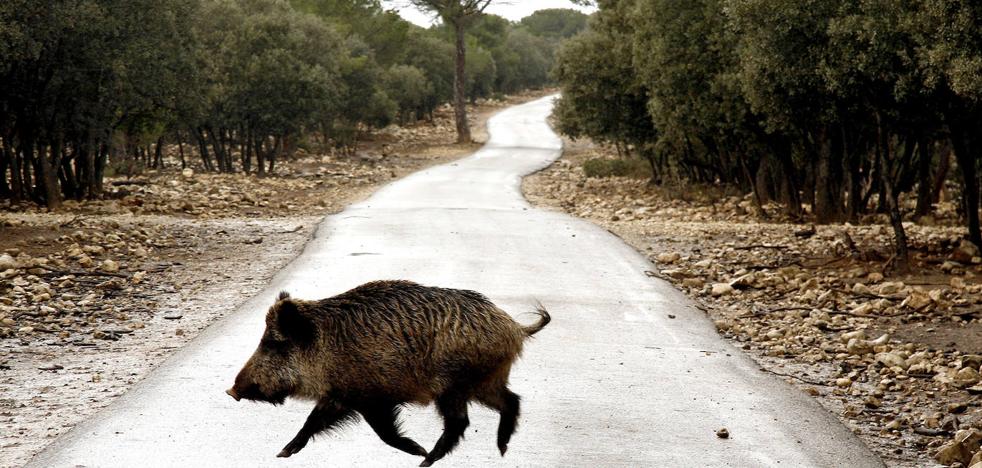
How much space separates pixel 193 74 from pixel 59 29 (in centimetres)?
796

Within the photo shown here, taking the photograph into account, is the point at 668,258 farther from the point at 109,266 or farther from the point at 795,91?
the point at 109,266

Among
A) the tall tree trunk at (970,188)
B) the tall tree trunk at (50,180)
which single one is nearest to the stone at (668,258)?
the tall tree trunk at (970,188)

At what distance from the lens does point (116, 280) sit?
1520cm

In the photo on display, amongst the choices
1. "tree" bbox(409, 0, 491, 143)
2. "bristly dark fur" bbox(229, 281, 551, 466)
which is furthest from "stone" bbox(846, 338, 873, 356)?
"tree" bbox(409, 0, 491, 143)

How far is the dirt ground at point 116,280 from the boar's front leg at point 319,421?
2.42m

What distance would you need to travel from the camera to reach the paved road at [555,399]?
7.44 m

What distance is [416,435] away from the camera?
26.0ft

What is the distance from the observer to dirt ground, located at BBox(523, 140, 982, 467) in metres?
8.98

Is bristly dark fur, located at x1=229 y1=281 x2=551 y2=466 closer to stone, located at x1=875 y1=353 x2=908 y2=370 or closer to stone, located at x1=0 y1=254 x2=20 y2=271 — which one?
stone, located at x1=875 y1=353 x2=908 y2=370

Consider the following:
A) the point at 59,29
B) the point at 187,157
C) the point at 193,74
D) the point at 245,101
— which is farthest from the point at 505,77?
the point at 59,29

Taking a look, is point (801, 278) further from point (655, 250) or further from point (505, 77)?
point (505, 77)

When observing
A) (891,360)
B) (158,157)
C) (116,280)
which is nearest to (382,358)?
(891,360)

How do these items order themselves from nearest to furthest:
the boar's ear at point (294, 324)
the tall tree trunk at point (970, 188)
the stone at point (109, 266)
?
the boar's ear at point (294, 324)
the stone at point (109, 266)
the tall tree trunk at point (970, 188)

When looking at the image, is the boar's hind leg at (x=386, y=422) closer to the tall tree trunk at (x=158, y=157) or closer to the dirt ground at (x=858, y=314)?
the dirt ground at (x=858, y=314)
